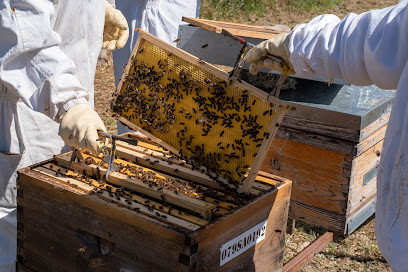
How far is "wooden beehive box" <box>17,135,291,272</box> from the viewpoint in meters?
2.06

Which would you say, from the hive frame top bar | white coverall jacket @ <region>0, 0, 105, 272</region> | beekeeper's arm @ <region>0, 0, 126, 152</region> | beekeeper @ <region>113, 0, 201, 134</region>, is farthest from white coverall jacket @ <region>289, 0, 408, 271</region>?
beekeeper @ <region>113, 0, 201, 134</region>

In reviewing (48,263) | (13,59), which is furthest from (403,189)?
(13,59)

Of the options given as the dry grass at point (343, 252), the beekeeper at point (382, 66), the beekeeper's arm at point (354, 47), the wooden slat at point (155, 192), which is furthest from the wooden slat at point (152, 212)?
the dry grass at point (343, 252)

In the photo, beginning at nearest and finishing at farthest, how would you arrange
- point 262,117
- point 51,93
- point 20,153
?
point 262,117, point 51,93, point 20,153

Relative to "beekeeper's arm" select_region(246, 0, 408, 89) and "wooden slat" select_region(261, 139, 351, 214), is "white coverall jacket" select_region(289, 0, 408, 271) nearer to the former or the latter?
"beekeeper's arm" select_region(246, 0, 408, 89)

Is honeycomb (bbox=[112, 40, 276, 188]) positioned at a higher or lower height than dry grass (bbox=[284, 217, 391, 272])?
A: higher

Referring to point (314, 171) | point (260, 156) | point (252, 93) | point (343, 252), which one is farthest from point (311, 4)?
point (260, 156)

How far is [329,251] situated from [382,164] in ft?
8.45

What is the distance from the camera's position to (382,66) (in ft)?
6.48

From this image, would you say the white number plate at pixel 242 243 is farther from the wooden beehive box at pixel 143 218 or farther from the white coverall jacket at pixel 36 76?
the white coverall jacket at pixel 36 76

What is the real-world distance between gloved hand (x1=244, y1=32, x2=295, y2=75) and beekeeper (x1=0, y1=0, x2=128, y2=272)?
84 centimetres

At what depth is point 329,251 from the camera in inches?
170

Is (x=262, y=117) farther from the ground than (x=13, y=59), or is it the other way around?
→ (x=13, y=59)

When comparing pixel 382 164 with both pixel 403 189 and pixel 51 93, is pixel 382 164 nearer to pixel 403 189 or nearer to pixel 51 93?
pixel 403 189
